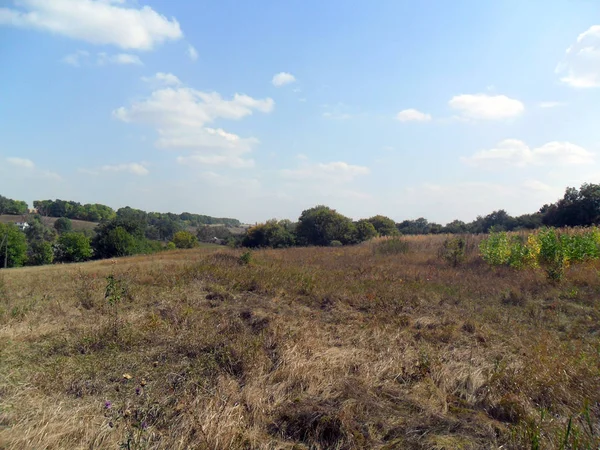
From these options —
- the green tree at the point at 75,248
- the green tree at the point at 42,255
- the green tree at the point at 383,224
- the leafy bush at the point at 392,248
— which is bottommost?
the green tree at the point at 42,255

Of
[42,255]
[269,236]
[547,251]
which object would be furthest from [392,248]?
[42,255]

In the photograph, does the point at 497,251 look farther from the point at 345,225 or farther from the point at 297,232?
the point at 297,232

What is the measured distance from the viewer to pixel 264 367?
4266mm

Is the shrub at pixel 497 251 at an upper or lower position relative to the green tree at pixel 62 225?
upper

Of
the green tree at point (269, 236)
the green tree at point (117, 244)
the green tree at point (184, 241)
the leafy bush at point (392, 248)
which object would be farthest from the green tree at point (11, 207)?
the leafy bush at point (392, 248)


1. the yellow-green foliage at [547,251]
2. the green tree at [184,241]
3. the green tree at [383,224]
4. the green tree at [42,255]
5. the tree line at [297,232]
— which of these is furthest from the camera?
the green tree at [184,241]

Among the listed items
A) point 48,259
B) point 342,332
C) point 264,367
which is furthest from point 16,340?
point 48,259

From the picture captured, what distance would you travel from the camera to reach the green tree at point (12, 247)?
38.8 metres

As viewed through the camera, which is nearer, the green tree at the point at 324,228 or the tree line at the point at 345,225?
the tree line at the point at 345,225

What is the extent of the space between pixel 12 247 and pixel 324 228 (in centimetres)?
3361

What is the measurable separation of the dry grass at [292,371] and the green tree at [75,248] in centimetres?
3103

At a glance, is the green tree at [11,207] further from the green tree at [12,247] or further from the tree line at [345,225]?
the tree line at [345,225]

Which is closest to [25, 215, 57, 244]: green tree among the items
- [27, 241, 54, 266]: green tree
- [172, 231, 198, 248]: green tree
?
Answer: [27, 241, 54, 266]: green tree

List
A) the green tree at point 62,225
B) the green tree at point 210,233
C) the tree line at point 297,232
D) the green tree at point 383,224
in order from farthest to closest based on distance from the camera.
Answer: the green tree at point 210,233 → the green tree at point 62,225 → the green tree at point 383,224 → the tree line at point 297,232
